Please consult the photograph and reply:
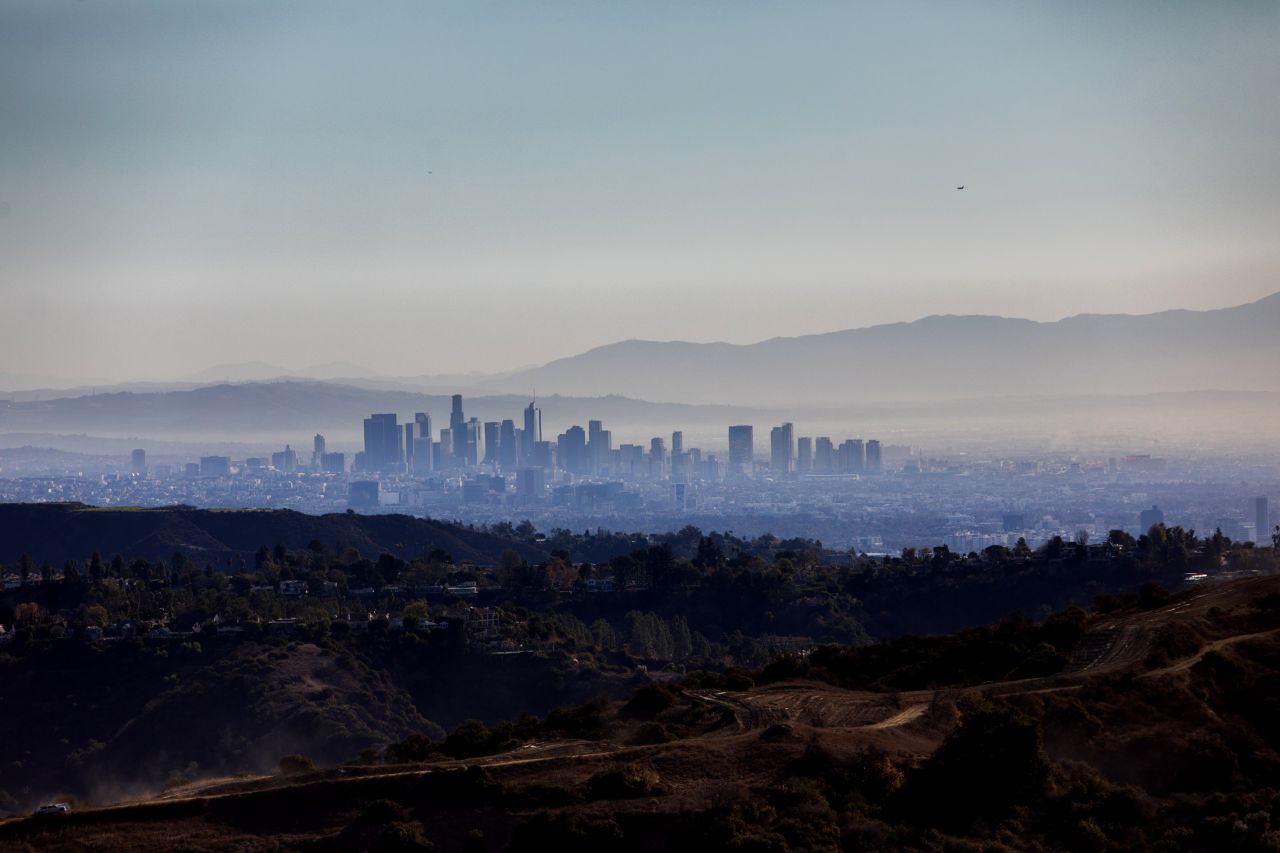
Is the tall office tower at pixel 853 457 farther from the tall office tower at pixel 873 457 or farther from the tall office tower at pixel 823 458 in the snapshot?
the tall office tower at pixel 823 458

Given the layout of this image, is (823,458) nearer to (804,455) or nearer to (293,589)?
(804,455)

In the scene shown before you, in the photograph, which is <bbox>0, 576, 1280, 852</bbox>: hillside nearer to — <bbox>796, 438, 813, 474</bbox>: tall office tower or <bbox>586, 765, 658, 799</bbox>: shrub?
<bbox>586, 765, 658, 799</bbox>: shrub

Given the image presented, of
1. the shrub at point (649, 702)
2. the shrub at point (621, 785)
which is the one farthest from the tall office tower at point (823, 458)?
the shrub at point (621, 785)

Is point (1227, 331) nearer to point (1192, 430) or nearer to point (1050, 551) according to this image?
point (1192, 430)

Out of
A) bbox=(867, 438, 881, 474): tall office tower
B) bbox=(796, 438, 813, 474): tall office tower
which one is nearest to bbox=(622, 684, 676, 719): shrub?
bbox=(867, 438, 881, 474): tall office tower

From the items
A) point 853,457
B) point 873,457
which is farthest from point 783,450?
point 873,457

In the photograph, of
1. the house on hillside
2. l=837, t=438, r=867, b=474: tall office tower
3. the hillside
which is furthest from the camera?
l=837, t=438, r=867, b=474: tall office tower
